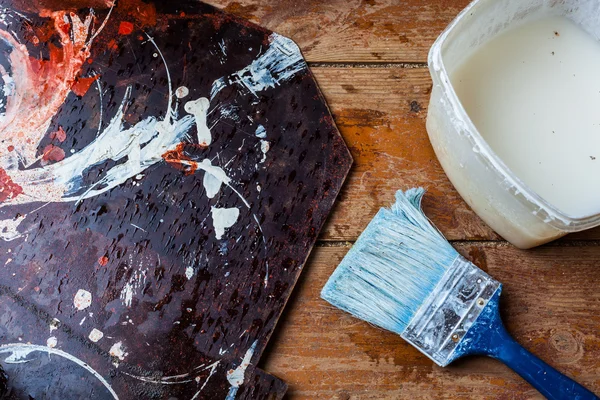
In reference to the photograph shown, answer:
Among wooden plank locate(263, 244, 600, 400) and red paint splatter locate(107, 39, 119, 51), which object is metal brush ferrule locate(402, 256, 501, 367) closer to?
wooden plank locate(263, 244, 600, 400)

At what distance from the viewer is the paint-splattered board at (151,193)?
2.12 feet

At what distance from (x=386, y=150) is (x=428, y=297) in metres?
0.19

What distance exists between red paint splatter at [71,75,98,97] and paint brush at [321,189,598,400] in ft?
1.25

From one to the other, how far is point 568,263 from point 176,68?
0.53m

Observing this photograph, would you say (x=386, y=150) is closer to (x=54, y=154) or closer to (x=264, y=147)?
(x=264, y=147)

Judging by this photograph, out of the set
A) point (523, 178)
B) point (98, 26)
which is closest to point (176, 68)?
point (98, 26)

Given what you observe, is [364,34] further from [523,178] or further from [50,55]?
[50,55]

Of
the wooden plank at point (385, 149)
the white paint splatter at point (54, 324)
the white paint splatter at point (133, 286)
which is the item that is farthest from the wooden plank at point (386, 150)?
the white paint splatter at point (54, 324)

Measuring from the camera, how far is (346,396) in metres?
0.65

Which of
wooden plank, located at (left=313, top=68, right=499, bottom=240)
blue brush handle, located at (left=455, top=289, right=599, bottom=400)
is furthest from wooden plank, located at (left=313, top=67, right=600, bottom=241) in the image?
blue brush handle, located at (left=455, top=289, right=599, bottom=400)

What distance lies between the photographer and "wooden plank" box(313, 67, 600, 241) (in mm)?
688

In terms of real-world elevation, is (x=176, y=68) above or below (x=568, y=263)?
above

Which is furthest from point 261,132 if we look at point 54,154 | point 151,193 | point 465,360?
point 465,360

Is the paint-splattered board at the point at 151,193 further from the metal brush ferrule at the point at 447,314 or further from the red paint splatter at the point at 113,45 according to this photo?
the metal brush ferrule at the point at 447,314
